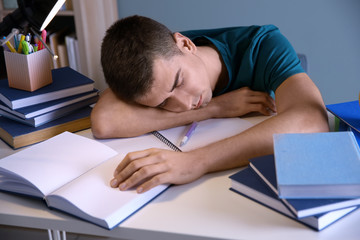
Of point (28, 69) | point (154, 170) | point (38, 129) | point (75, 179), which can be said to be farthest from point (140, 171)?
point (28, 69)

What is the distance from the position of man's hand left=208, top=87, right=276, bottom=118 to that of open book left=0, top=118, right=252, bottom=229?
60 millimetres

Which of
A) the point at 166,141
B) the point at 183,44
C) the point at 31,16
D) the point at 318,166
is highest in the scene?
the point at 31,16

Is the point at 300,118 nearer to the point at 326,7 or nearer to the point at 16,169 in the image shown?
the point at 16,169

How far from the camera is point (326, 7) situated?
2.22 meters

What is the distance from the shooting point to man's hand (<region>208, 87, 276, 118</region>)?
1219mm

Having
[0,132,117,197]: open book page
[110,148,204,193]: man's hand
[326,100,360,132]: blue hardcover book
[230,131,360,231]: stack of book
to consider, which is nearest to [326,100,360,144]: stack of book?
[326,100,360,132]: blue hardcover book

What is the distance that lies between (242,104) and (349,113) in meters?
0.31

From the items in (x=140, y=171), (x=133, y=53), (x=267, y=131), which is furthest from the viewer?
(x=133, y=53)

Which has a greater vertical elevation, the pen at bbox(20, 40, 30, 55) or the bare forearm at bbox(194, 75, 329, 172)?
the pen at bbox(20, 40, 30, 55)

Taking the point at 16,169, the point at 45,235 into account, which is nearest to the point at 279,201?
the point at 16,169

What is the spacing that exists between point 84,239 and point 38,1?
3.00ft

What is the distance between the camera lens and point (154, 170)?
877 mm

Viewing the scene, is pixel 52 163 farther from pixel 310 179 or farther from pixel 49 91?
pixel 310 179

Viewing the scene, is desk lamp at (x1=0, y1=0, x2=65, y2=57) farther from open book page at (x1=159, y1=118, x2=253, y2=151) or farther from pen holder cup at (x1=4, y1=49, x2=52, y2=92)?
open book page at (x1=159, y1=118, x2=253, y2=151)
